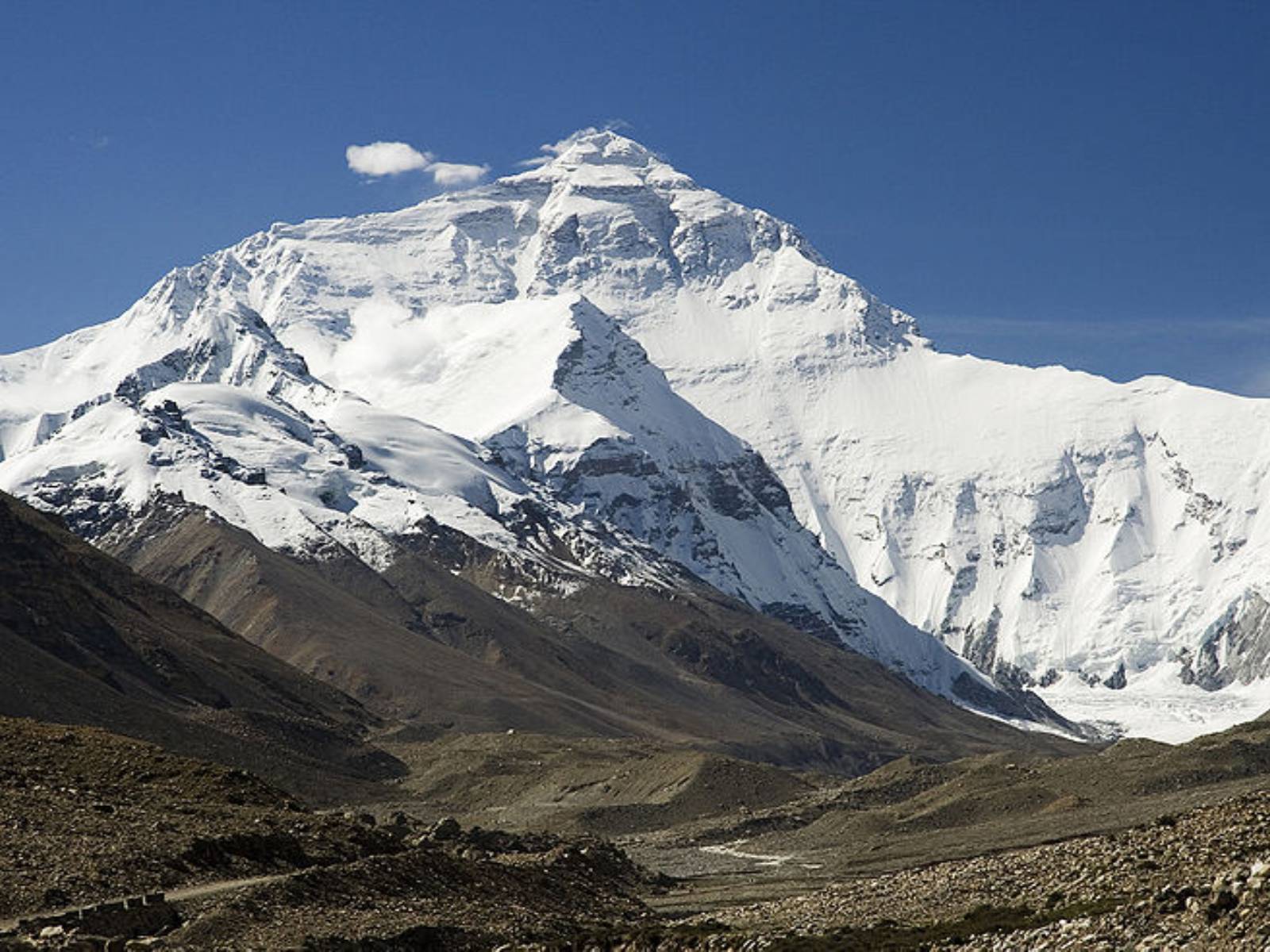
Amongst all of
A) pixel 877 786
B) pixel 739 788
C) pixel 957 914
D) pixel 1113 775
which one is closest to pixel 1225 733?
pixel 1113 775

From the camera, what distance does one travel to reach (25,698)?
186125 millimetres

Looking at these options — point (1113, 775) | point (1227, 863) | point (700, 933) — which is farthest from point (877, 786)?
point (1227, 863)

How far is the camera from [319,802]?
191500 mm

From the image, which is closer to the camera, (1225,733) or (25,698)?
(1225,733)

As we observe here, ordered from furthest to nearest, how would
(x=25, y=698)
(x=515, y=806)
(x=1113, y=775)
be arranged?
(x=515, y=806) < (x=25, y=698) < (x=1113, y=775)

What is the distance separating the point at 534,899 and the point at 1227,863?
4191cm

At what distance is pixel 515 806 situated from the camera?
200 m

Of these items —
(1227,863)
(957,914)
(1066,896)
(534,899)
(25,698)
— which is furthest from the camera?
(25,698)

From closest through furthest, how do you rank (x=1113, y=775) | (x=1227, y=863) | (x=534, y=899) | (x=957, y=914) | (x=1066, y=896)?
(x=1227, y=863) → (x=1066, y=896) → (x=957, y=914) → (x=534, y=899) → (x=1113, y=775)

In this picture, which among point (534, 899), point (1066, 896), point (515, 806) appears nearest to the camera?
point (1066, 896)

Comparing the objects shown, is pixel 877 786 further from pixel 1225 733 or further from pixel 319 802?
pixel 319 802

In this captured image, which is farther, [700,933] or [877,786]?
[877,786]

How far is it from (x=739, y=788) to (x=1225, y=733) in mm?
47015

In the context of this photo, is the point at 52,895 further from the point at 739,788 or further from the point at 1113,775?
the point at 739,788
